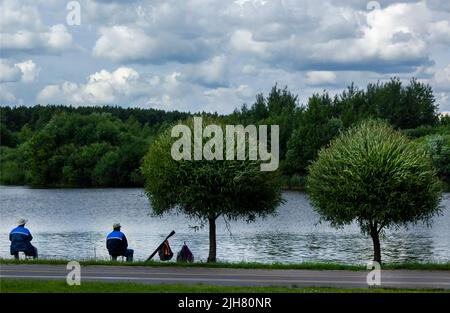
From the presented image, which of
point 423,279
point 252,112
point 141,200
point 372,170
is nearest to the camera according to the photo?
point 423,279

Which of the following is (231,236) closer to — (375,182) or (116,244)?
(375,182)

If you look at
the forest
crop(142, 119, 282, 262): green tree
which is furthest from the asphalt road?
the forest

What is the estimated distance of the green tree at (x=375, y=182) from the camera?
35.8 metres

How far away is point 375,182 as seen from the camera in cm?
3597

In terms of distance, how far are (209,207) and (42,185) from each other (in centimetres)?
10636

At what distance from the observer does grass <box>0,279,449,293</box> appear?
21953mm

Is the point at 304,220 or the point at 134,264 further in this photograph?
the point at 304,220

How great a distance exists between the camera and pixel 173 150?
3738cm

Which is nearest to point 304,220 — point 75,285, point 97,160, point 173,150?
point 173,150

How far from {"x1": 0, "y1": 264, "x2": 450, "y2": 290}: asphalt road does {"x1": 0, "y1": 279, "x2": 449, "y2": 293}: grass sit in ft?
4.42

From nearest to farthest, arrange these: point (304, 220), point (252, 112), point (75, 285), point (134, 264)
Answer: point (75, 285) → point (134, 264) → point (304, 220) → point (252, 112)

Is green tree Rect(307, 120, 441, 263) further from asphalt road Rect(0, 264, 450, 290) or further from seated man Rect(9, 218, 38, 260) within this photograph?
seated man Rect(9, 218, 38, 260)

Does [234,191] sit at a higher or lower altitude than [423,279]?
higher

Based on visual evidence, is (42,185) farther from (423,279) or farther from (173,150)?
(423,279)
